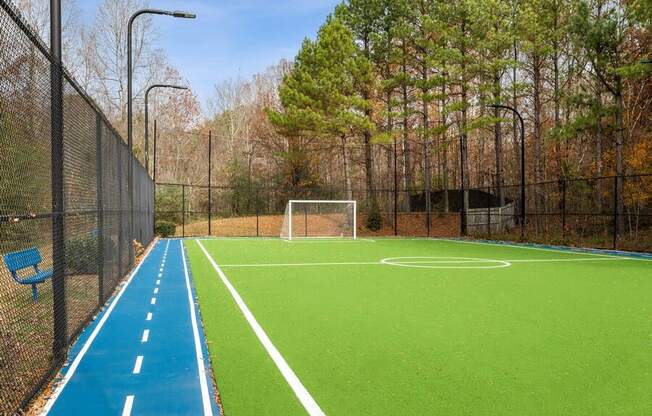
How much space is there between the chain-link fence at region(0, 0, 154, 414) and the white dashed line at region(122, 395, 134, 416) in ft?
2.22

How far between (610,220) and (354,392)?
78.5 feet

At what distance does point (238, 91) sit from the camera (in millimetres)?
47656

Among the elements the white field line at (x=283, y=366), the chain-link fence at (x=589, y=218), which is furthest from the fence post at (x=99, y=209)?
the chain-link fence at (x=589, y=218)

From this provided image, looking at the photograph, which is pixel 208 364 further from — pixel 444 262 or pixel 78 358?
pixel 444 262

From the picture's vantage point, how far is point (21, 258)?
18.9 ft

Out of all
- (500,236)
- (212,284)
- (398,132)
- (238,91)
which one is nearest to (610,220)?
(500,236)

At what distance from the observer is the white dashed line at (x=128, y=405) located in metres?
3.85

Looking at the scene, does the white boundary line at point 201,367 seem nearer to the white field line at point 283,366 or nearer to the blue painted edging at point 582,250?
the white field line at point 283,366

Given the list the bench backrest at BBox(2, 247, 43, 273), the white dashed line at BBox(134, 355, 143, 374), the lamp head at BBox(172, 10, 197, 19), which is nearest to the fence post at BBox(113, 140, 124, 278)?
the lamp head at BBox(172, 10, 197, 19)

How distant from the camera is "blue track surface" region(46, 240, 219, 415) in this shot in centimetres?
401

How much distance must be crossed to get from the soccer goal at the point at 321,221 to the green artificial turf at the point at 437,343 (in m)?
18.1

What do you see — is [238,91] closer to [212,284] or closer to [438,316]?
[212,284]

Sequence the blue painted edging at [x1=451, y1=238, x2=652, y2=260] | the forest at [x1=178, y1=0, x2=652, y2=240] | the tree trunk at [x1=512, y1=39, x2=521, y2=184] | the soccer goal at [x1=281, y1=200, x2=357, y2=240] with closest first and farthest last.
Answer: the blue painted edging at [x1=451, y1=238, x2=652, y2=260] < the forest at [x1=178, y1=0, x2=652, y2=240] < the tree trunk at [x1=512, y1=39, x2=521, y2=184] < the soccer goal at [x1=281, y1=200, x2=357, y2=240]

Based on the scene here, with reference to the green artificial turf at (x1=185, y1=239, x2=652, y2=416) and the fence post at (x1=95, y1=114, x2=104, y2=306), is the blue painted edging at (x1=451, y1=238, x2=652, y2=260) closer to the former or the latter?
the green artificial turf at (x1=185, y1=239, x2=652, y2=416)
